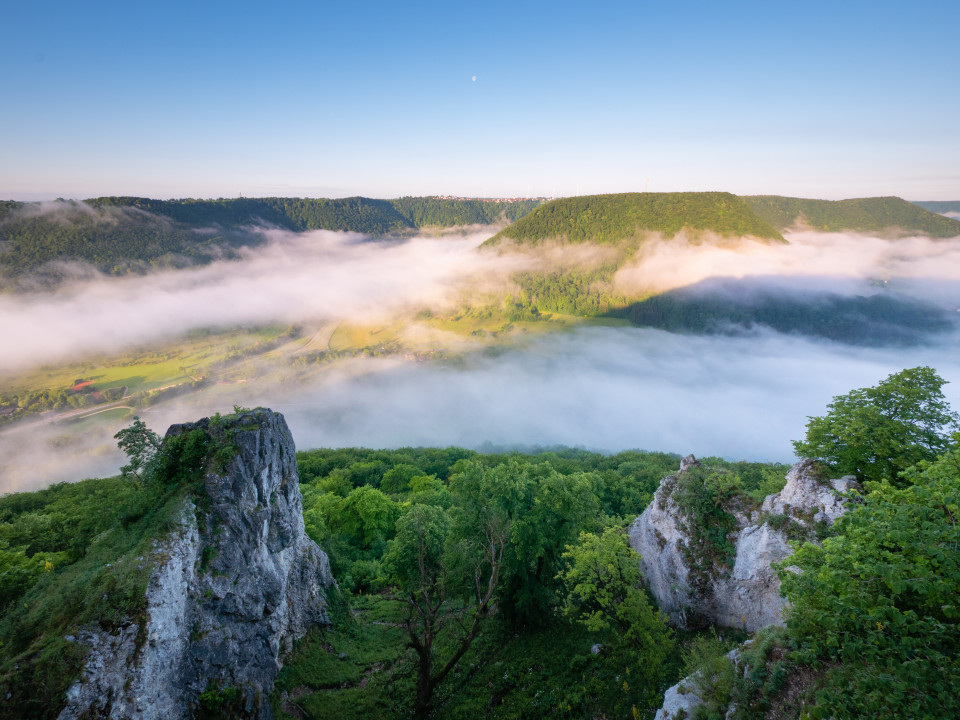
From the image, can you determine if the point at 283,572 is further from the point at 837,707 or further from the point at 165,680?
the point at 837,707

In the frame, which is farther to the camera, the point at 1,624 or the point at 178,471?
the point at 178,471

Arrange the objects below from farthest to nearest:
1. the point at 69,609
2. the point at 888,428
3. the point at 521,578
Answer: the point at 521,578 < the point at 888,428 < the point at 69,609

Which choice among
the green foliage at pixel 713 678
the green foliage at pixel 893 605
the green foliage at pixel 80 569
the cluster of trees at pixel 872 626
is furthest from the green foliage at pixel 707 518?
the green foliage at pixel 80 569

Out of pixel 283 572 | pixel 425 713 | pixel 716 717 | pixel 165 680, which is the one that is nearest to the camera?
pixel 716 717

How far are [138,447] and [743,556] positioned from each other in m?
32.1

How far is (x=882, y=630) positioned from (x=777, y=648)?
18.6 ft

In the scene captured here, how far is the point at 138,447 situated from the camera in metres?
19.8

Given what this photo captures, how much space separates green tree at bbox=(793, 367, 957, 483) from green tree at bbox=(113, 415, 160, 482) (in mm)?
35239

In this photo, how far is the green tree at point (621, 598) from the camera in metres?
17.9

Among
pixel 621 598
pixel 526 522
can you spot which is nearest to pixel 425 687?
pixel 526 522

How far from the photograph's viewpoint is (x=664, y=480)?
2702 centimetres

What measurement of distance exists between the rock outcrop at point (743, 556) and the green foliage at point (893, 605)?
9790 mm

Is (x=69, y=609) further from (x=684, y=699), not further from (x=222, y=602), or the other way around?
(x=684, y=699)

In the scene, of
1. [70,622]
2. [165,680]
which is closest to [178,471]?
[70,622]
